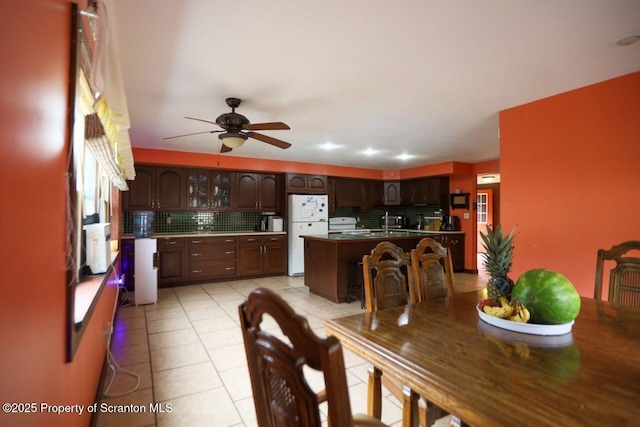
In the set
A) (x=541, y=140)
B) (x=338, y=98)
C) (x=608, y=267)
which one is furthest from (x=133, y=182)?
(x=608, y=267)

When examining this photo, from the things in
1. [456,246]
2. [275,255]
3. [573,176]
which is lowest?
[275,255]

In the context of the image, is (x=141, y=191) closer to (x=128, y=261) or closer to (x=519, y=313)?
(x=128, y=261)

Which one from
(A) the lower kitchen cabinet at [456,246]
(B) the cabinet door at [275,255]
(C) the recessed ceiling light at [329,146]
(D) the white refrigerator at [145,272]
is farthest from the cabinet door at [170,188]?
(A) the lower kitchen cabinet at [456,246]

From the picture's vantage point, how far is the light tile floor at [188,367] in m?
1.91

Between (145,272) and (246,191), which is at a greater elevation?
(246,191)

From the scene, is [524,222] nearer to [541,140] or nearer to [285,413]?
[541,140]

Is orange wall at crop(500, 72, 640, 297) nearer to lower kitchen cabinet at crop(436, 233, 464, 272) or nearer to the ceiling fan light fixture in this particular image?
the ceiling fan light fixture

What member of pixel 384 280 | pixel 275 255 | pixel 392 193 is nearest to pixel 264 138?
pixel 384 280

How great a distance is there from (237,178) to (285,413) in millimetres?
5689

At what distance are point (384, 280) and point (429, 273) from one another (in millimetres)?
380

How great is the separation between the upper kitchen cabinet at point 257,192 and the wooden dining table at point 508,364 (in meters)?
5.04

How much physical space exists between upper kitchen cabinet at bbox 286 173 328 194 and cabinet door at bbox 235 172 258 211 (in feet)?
2.29

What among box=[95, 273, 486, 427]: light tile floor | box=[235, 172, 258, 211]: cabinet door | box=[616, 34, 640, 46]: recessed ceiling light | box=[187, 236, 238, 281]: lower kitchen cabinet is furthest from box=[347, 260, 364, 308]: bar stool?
box=[616, 34, 640, 46]: recessed ceiling light

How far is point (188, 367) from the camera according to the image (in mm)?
2496
